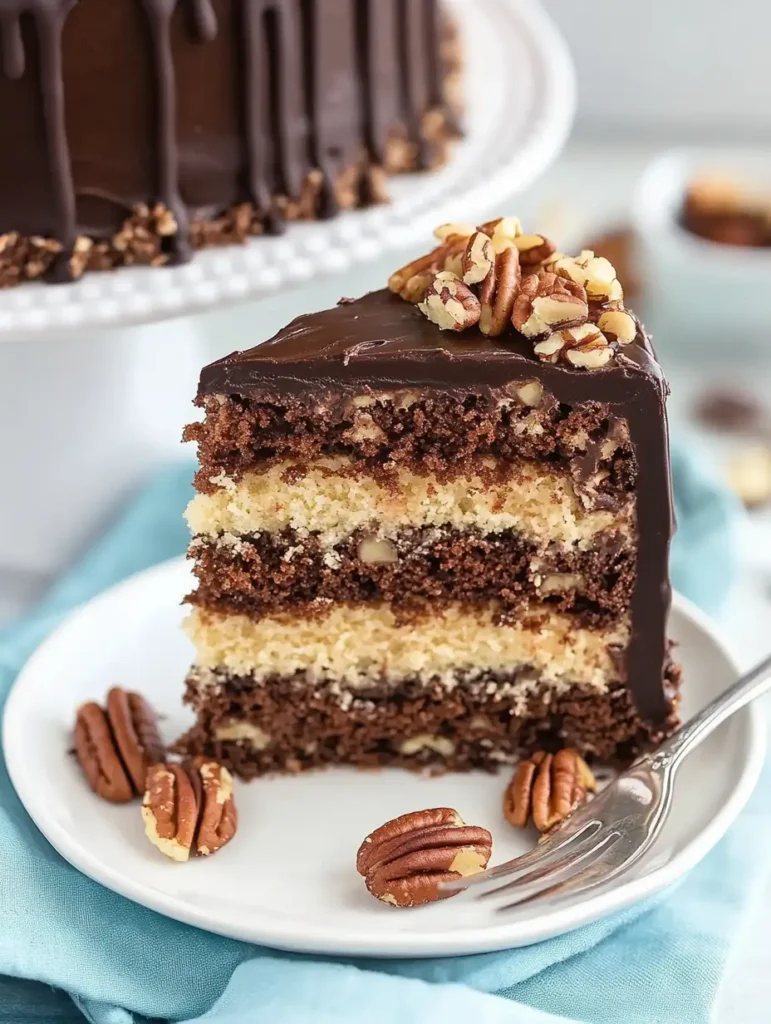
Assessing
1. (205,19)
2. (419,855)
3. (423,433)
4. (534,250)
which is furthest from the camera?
(205,19)

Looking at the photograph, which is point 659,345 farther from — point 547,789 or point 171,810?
point 171,810

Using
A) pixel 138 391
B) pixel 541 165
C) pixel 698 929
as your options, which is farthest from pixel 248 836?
pixel 541 165

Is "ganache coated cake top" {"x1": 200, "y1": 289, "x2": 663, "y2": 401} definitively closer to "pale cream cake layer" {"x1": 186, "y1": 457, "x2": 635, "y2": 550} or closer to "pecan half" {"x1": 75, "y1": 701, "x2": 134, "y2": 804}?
"pale cream cake layer" {"x1": 186, "y1": 457, "x2": 635, "y2": 550}

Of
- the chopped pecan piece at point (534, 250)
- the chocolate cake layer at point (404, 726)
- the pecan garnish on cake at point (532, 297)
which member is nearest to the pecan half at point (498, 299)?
the pecan garnish on cake at point (532, 297)

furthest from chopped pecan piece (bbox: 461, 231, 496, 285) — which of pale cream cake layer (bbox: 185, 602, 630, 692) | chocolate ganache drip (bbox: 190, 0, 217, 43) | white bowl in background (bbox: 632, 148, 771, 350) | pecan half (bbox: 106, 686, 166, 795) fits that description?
white bowl in background (bbox: 632, 148, 771, 350)

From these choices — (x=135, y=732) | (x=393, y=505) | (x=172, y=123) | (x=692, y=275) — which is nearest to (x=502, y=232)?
(x=393, y=505)

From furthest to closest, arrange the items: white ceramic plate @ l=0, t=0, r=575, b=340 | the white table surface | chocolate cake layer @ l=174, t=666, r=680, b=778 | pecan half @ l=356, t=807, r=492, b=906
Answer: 1. white ceramic plate @ l=0, t=0, r=575, b=340
2. chocolate cake layer @ l=174, t=666, r=680, b=778
3. the white table surface
4. pecan half @ l=356, t=807, r=492, b=906

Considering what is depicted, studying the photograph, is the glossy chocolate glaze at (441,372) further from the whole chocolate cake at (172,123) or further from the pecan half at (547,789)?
the whole chocolate cake at (172,123)
